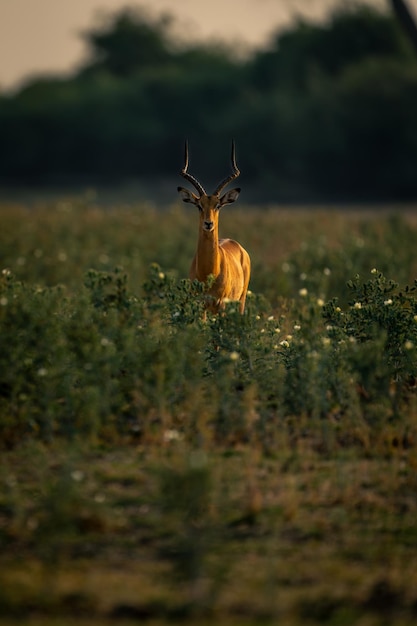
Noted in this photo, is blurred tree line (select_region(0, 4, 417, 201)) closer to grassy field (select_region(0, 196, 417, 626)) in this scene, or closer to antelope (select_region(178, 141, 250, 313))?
antelope (select_region(178, 141, 250, 313))

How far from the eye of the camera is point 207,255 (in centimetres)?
1378

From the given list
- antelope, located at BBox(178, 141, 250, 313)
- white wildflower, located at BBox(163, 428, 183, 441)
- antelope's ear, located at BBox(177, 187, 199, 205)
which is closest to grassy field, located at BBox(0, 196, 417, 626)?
white wildflower, located at BBox(163, 428, 183, 441)

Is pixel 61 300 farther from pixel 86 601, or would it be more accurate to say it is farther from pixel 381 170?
pixel 381 170

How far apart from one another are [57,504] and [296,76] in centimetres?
4618

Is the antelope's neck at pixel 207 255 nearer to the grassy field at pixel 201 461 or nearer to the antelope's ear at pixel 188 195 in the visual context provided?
the antelope's ear at pixel 188 195

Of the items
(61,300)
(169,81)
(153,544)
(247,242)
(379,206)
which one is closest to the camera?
(153,544)

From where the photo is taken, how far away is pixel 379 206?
128ft

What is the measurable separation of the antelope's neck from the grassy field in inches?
57.9

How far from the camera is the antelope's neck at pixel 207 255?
45.2 feet

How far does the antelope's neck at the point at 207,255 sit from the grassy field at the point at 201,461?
147 centimetres

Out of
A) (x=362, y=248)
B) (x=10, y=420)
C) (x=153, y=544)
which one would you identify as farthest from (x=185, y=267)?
(x=153, y=544)

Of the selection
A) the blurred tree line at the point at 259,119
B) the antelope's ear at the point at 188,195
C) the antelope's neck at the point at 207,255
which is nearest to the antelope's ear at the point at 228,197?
the antelope's ear at the point at 188,195

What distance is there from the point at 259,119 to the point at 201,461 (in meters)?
41.2

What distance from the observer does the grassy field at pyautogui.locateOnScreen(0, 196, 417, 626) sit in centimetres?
719
